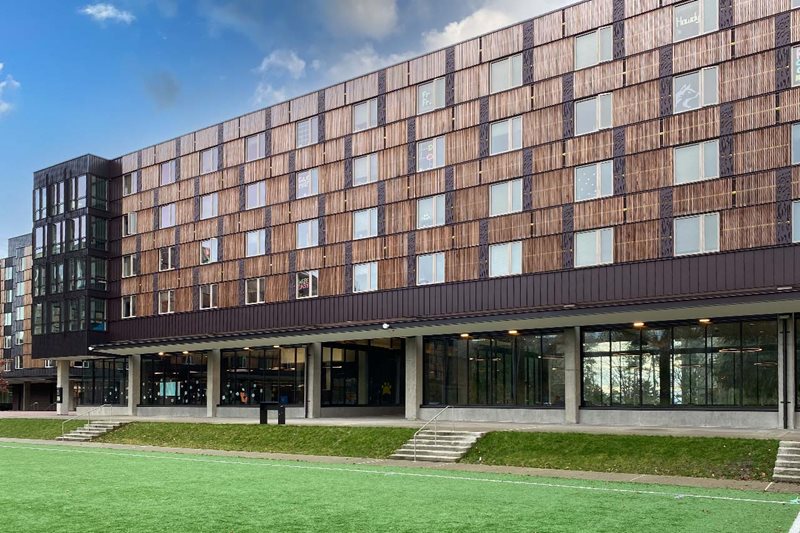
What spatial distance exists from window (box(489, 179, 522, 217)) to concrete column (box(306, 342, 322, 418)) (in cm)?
1445

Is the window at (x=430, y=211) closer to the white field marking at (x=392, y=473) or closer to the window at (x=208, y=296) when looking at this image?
the window at (x=208, y=296)

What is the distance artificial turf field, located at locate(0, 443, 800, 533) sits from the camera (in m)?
14.7

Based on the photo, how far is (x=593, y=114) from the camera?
3872 cm

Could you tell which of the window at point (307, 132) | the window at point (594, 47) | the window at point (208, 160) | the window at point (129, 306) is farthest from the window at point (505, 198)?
the window at point (129, 306)

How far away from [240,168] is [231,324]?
9980mm

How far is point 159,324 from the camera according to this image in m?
58.7

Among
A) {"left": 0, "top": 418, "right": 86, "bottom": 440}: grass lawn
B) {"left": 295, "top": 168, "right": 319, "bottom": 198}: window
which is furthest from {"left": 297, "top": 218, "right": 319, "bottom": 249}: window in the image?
{"left": 0, "top": 418, "right": 86, "bottom": 440}: grass lawn

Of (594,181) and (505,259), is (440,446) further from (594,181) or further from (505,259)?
(594,181)

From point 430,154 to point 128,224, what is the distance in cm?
2785

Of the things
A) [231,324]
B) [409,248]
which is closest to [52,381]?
[231,324]

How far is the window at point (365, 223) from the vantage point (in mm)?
47125

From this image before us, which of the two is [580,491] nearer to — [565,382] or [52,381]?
[565,382]

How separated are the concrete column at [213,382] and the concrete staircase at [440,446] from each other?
25.9 metres

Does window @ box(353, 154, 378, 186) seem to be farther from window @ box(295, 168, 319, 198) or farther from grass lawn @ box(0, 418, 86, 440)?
grass lawn @ box(0, 418, 86, 440)
